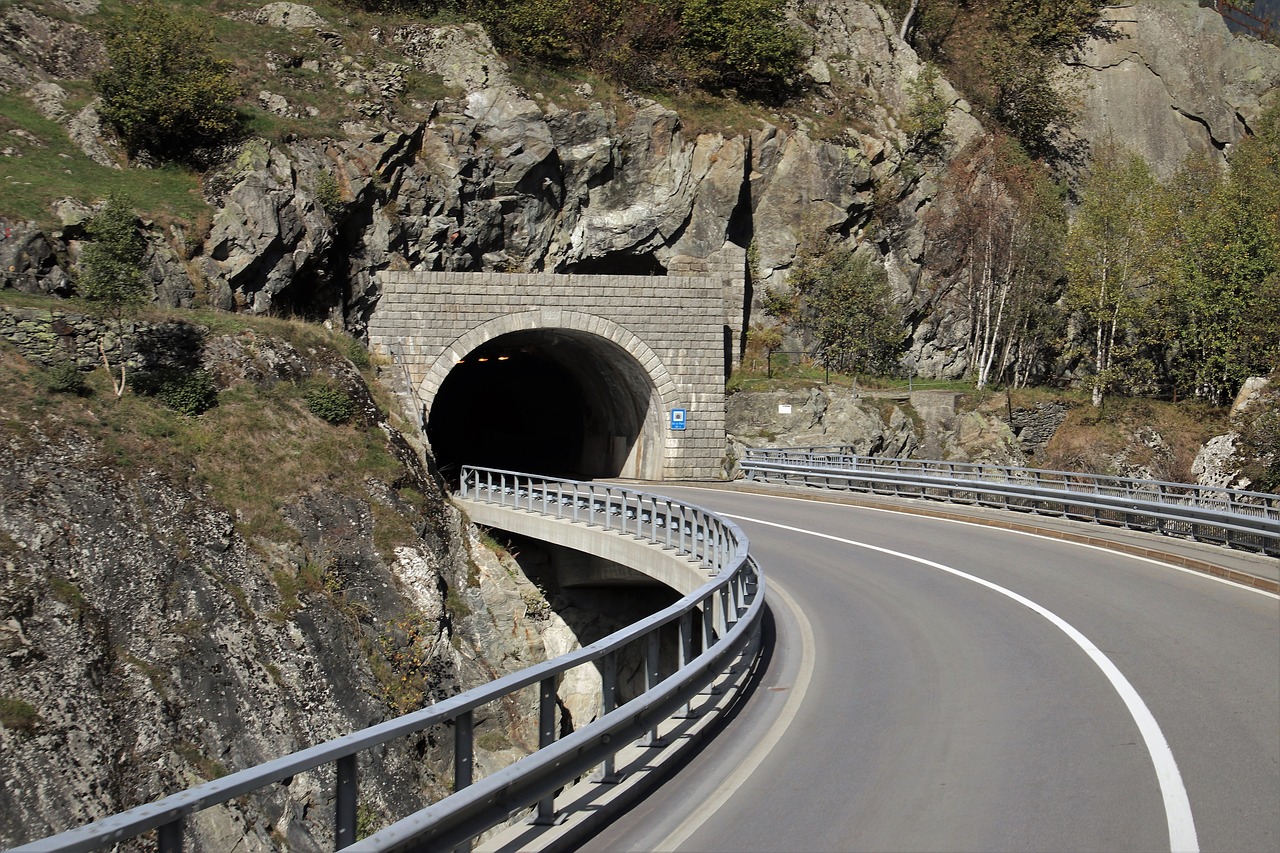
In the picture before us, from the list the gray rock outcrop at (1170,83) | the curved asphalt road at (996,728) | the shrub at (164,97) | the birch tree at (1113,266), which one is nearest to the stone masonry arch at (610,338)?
the shrub at (164,97)

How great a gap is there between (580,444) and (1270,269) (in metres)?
28.4

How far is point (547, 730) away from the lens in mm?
6668

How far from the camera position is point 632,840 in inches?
232

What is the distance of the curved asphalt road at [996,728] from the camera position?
19.9 ft

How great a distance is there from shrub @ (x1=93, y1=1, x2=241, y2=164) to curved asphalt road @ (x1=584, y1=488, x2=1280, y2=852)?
27534 millimetres

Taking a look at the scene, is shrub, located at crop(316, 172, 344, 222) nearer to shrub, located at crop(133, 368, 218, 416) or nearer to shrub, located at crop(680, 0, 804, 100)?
shrub, located at crop(133, 368, 218, 416)

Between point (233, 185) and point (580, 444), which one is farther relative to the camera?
point (580, 444)

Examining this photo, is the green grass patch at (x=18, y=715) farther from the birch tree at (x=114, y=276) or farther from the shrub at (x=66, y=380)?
the birch tree at (x=114, y=276)

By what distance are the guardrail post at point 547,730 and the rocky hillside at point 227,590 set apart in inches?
377

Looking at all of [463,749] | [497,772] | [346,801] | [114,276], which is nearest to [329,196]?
[114,276]

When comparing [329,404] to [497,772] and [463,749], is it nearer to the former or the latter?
[497,772]

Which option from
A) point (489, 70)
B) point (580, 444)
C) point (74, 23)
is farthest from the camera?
point (580, 444)

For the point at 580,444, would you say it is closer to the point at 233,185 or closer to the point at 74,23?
the point at 233,185

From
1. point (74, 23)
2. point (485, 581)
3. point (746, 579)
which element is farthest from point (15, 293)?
point (746, 579)
